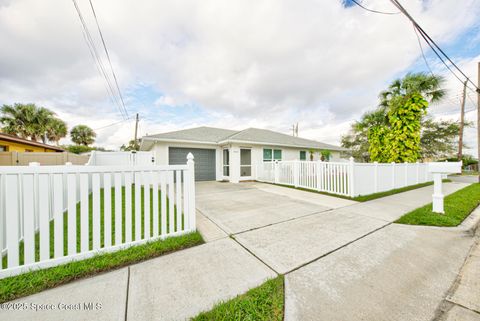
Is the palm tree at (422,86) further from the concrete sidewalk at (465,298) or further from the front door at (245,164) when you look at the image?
the concrete sidewalk at (465,298)

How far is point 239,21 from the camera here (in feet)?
19.4

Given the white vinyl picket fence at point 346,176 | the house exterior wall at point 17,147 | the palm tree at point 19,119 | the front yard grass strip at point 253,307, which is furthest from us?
the palm tree at point 19,119

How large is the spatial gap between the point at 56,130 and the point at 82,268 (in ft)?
76.6

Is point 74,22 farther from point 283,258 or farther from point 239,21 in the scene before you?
point 283,258

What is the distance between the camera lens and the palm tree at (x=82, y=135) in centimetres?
2532

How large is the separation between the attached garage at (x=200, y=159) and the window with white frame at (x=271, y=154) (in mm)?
3361

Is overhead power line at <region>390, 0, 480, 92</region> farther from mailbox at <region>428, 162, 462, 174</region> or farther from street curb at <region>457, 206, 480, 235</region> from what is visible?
street curb at <region>457, 206, 480, 235</region>

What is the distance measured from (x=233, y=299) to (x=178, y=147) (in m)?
9.34

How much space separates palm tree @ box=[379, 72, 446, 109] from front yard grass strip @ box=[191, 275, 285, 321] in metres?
13.0

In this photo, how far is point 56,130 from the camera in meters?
17.5

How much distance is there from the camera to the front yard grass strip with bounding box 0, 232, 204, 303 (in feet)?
5.39

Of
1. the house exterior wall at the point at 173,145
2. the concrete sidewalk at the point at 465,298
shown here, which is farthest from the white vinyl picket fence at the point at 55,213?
the house exterior wall at the point at 173,145

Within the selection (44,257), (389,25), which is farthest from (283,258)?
(389,25)

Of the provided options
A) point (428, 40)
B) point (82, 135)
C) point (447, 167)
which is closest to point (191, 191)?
point (447, 167)
